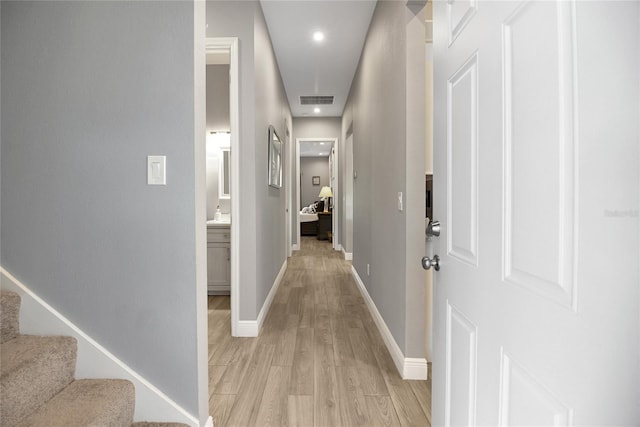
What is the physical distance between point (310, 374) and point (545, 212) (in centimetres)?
187

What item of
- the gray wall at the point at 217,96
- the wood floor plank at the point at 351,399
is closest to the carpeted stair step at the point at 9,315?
the wood floor plank at the point at 351,399

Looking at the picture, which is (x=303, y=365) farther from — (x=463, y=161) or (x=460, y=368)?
(x=463, y=161)

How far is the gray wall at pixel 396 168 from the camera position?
2014mm

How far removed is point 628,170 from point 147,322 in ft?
5.27

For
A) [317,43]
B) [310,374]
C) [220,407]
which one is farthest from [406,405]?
[317,43]

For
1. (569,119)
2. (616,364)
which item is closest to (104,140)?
(569,119)

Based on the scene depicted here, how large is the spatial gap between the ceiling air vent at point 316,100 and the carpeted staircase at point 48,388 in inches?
193

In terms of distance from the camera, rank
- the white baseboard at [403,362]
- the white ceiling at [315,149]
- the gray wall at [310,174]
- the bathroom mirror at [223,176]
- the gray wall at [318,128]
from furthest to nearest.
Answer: the gray wall at [310,174], the white ceiling at [315,149], the gray wall at [318,128], the bathroom mirror at [223,176], the white baseboard at [403,362]

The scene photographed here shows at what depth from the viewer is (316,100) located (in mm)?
5734

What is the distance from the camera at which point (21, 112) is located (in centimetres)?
145

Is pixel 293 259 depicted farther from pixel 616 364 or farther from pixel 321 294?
pixel 616 364

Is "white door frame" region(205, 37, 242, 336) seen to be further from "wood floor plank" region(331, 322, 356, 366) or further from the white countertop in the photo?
the white countertop

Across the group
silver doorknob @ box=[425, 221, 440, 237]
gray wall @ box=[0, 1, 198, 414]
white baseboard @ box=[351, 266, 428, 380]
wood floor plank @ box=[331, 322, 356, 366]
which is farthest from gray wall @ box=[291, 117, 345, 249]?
silver doorknob @ box=[425, 221, 440, 237]

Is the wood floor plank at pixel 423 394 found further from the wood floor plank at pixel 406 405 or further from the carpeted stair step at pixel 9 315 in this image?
the carpeted stair step at pixel 9 315
